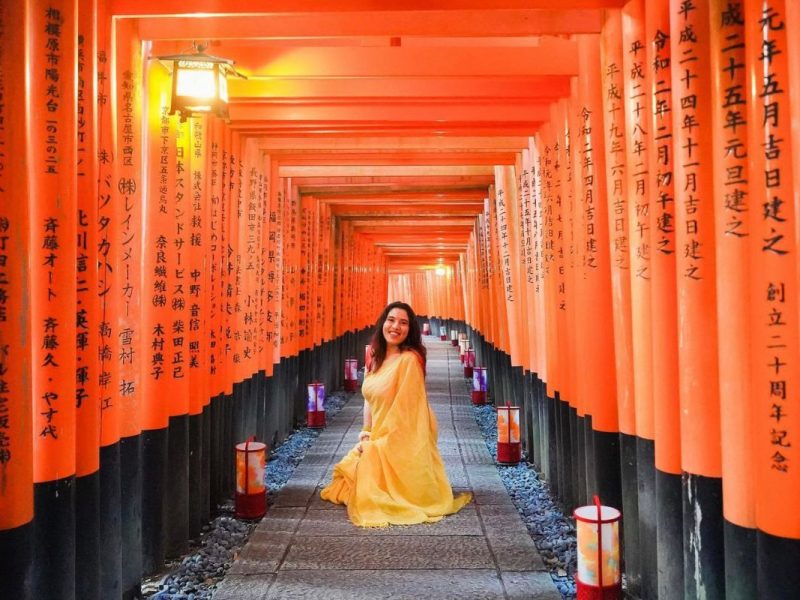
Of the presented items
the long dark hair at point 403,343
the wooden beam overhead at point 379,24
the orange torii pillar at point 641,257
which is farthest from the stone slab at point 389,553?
the wooden beam overhead at point 379,24

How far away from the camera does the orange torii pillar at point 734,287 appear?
249 centimetres

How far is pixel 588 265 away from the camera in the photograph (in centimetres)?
444

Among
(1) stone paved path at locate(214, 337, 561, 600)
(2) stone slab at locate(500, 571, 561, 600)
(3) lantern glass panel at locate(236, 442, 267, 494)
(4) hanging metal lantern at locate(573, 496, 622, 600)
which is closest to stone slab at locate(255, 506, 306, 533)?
(1) stone paved path at locate(214, 337, 561, 600)

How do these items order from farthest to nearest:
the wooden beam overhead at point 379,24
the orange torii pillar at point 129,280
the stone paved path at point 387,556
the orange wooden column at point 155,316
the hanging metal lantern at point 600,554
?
1. the orange wooden column at point 155,316
2. the wooden beam overhead at point 379,24
3. the stone paved path at point 387,556
4. the orange torii pillar at point 129,280
5. the hanging metal lantern at point 600,554

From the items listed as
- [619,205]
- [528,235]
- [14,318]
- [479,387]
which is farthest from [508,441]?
[14,318]

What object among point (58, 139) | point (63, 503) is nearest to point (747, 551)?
point (63, 503)

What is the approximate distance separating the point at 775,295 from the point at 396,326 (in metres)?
3.24

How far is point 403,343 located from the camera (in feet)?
17.5

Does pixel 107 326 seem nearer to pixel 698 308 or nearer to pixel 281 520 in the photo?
pixel 281 520

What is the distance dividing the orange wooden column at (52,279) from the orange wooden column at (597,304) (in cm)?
307

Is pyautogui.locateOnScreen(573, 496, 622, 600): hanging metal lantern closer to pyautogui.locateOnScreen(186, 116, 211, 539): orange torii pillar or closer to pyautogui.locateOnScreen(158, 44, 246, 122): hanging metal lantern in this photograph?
pyautogui.locateOnScreen(186, 116, 211, 539): orange torii pillar

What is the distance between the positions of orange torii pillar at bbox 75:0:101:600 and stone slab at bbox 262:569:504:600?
114cm

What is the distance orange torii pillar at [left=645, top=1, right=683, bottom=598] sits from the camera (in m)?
3.15

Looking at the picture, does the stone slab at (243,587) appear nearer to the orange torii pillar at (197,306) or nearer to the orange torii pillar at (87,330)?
the orange torii pillar at (87,330)
